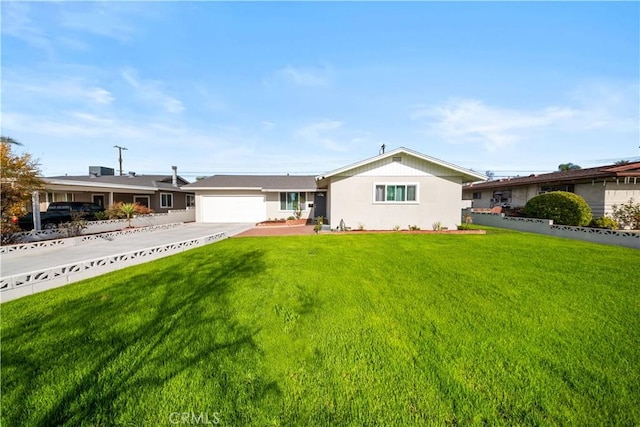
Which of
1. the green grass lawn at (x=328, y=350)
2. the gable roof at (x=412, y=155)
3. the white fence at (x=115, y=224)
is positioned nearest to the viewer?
the green grass lawn at (x=328, y=350)

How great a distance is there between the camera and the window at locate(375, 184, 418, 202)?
13.8 m

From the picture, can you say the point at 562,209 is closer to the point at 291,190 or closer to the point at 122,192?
the point at 291,190

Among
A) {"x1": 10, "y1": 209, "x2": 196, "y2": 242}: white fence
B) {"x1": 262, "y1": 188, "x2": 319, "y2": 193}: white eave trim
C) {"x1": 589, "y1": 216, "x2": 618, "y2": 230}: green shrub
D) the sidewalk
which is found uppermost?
{"x1": 262, "y1": 188, "x2": 319, "y2": 193}: white eave trim

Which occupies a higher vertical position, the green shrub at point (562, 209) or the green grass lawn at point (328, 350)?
the green shrub at point (562, 209)

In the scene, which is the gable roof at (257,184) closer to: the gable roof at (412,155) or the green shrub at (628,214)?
the gable roof at (412,155)

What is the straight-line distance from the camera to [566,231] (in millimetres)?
11922

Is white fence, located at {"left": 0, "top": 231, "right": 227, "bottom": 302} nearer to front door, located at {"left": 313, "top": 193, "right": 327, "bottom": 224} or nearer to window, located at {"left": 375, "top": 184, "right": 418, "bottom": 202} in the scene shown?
window, located at {"left": 375, "top": 184, "right": 418, "bottom": 202}

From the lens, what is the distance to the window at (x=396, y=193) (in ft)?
45.3

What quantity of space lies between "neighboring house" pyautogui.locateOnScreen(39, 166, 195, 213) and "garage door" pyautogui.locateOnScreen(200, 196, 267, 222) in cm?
236

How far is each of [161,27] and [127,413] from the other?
42.1ft

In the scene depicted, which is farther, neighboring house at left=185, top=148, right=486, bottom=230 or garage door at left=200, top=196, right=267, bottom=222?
garage door at left=200, top=196, right=267, bottom=222

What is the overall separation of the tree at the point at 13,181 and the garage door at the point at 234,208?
10777 mm

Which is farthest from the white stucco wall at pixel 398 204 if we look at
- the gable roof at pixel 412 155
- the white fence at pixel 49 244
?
the white fence at pixel 49 244

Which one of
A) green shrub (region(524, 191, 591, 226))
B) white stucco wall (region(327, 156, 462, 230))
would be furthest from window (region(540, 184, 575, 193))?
white stucco wall (region(327, 156, 462, 230))
